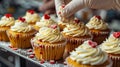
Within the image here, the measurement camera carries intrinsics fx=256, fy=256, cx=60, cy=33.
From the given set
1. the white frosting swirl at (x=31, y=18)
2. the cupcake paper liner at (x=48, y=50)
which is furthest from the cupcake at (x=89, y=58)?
the white frosting swirl at (x=31, y=18)

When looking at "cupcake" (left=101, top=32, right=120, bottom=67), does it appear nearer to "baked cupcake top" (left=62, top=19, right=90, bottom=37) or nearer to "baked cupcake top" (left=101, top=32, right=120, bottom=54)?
"baked cupcake top" (left=101, top=32, right=120, bottom=54)

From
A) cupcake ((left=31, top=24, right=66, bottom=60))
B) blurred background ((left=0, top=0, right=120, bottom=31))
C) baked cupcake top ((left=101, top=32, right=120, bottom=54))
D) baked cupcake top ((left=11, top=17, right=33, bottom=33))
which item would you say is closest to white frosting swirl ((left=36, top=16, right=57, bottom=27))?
baked cupcake top ((left=11, top=17, right=33, bottom=33))

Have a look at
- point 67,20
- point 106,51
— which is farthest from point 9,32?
point 106,51

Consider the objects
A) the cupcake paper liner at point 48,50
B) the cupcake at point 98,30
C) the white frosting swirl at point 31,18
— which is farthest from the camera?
the white frosting swirl at point 31,18

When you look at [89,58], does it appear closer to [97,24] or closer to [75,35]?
[75,35]

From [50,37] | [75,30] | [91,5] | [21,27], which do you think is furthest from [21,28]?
[91,5]

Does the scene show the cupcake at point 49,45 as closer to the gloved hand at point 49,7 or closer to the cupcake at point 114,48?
the cupcake at point 114,48

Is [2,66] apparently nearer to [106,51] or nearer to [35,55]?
[35,55]
